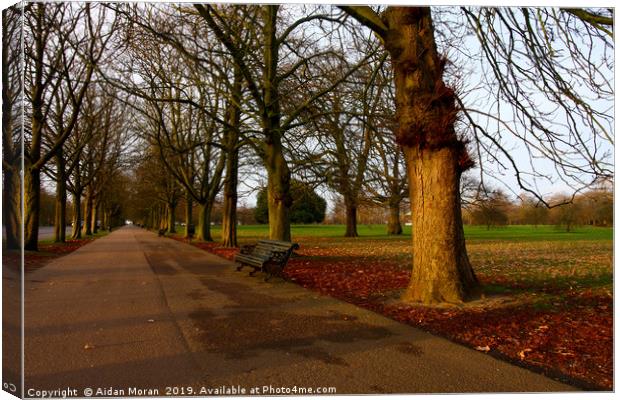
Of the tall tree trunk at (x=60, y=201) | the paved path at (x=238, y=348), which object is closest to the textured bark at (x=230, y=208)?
the tall tree trunk at (x=60, y=201)

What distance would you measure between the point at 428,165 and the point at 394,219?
14.6 ft

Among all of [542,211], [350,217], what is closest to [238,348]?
[542,211]

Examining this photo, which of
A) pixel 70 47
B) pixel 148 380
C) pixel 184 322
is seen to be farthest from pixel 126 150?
pixel 148 380

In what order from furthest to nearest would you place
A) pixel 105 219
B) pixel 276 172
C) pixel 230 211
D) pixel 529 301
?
pixel 105 219, pixel 230 211, pixel 276 172, pixel 529 301

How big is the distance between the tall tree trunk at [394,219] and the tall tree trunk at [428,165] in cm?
338

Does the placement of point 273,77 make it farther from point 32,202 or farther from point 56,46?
point 32,202

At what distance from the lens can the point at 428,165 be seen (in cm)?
556

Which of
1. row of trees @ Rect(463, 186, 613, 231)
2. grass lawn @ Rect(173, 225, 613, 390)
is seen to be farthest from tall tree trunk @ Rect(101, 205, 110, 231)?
row of trees @ Rect(463, 186, 613, 231)

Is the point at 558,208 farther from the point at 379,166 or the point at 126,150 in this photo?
the point at 126,150

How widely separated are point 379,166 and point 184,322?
18.7ft

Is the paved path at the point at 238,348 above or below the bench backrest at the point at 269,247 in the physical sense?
below

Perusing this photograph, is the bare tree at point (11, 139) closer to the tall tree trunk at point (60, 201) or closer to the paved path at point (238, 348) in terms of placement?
the paved path at point (238, 348)

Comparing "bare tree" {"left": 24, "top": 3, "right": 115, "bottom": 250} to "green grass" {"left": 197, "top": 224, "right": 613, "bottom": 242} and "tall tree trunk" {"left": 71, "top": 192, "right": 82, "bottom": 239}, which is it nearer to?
"green grass" {"left": 197, "top": 224, "right": 613, "bottom": 242}

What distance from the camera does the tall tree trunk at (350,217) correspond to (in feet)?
36.7
